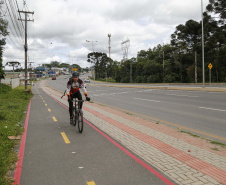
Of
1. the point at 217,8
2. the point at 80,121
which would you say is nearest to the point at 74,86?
the point at 80,121

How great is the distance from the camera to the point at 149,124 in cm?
791

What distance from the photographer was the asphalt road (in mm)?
3719

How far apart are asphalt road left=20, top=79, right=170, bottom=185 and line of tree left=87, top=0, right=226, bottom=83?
1509 inches

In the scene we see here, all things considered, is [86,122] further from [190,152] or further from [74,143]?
[190,152]

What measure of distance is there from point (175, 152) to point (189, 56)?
168ft

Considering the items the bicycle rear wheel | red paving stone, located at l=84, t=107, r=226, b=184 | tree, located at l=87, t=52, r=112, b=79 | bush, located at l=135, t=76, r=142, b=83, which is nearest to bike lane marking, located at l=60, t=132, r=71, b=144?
the bicycle rear wheel

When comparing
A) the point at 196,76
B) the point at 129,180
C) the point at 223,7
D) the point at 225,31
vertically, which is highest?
the point at 223,7

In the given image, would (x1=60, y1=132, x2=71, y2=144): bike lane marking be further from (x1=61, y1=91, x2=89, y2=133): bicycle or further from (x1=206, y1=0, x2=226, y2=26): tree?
(x1=206, y1=0, x2=226, y2=26): tree

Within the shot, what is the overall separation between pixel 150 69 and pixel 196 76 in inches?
653

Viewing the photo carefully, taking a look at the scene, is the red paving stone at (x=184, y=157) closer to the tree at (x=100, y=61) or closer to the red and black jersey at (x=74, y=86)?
the red and black jersey at (x=74, y=86)

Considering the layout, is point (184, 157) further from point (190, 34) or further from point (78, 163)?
point (190, 34)

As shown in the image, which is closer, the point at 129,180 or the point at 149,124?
the point at 129,180

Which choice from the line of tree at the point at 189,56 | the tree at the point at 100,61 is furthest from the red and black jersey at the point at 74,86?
the tree at the point at 100,61

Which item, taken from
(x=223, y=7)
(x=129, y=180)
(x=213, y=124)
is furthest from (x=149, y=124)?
(x=223, y=7)
